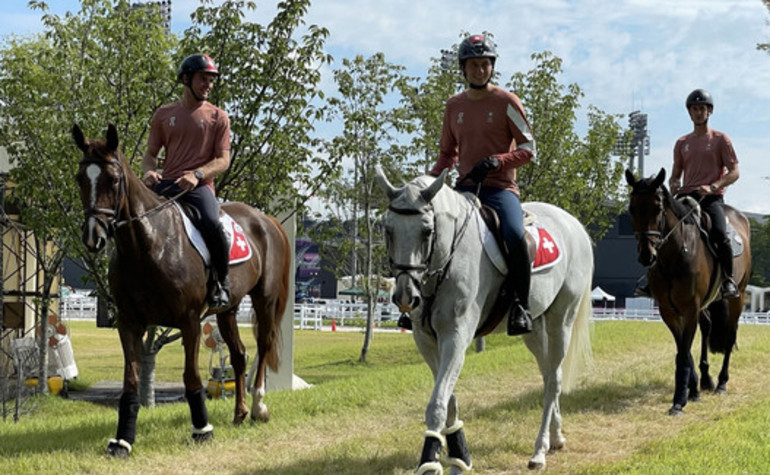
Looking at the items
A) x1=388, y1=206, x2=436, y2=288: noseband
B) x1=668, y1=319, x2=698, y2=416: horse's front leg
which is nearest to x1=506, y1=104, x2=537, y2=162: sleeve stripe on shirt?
x1=388, y1=206, x2=436, y2=288: noseband

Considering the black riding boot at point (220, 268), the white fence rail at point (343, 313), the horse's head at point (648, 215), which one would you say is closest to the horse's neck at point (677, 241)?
the horse's head at point (648, 215)

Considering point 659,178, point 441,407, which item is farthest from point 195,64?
point 659,178

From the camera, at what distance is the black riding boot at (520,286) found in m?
6.08

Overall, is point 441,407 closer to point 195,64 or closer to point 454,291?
point 454,291

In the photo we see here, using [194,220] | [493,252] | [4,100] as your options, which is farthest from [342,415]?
[4,100]

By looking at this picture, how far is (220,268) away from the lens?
24.4 feet

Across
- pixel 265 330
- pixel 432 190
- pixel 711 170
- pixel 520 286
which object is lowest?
pixel 265 330

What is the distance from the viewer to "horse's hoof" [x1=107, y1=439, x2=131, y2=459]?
670cm

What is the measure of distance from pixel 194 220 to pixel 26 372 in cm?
1275

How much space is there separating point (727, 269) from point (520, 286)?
5330 millimetres

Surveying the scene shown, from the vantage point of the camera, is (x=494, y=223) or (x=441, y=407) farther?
(x=494, y=223)

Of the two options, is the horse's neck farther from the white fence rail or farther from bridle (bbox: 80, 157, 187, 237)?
the white fence rail

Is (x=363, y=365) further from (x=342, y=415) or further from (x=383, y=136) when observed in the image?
(x=342, y=415)

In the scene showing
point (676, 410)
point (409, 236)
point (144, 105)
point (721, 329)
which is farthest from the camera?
point (144, 105)
